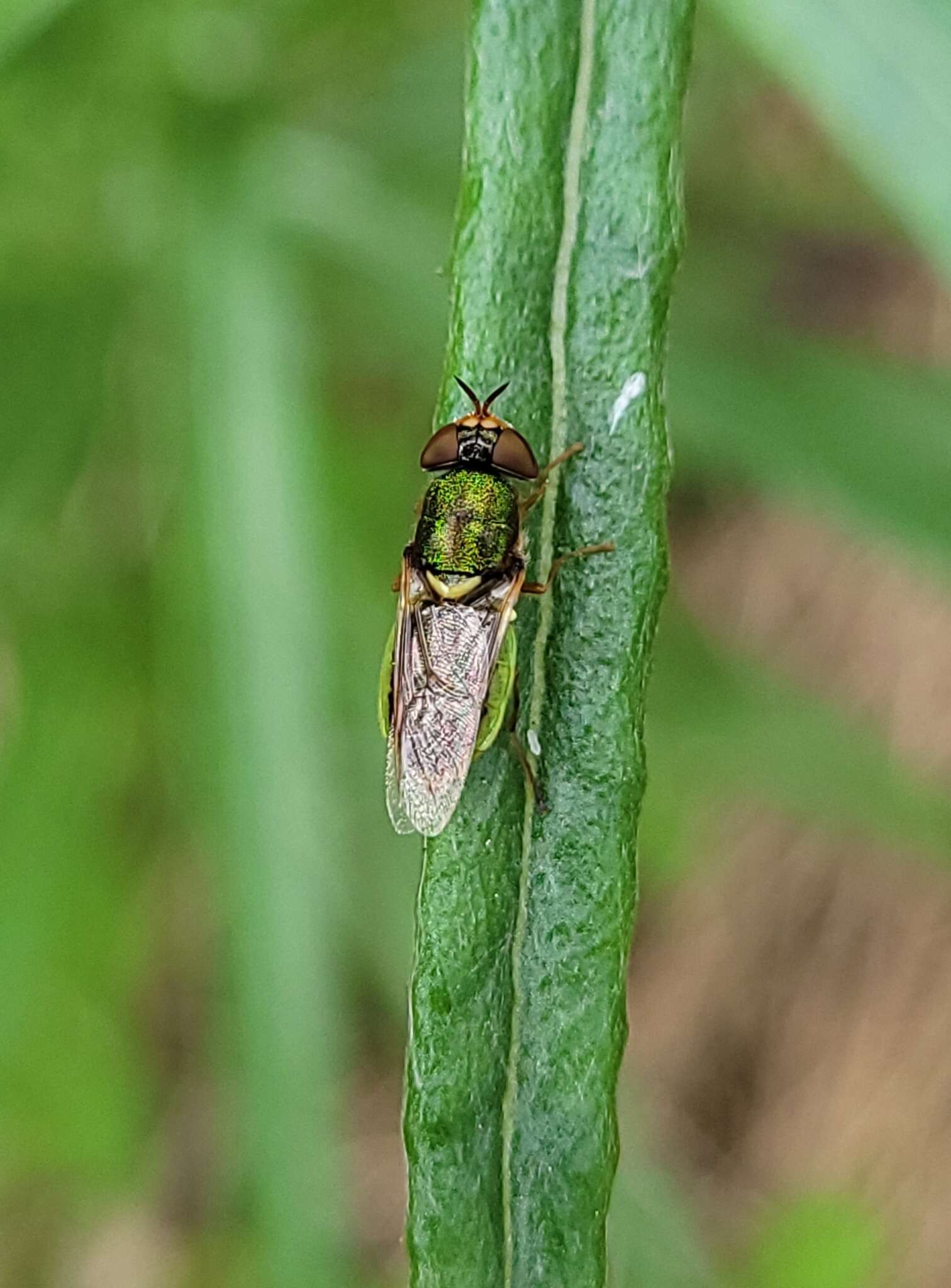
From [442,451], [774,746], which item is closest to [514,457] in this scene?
[442,451]

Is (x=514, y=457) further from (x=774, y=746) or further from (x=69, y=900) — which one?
(x=69, y=900)

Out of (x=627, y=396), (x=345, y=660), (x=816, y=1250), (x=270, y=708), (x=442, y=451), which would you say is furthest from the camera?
(x=816, y=1250)

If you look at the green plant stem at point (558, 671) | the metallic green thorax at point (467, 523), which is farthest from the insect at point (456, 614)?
the green plant stem at point (558, 671)

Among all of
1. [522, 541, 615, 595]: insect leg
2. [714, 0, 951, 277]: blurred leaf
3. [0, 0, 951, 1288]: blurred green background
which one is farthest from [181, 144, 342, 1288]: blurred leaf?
[714, 0, 951, 277]: blurred leaf

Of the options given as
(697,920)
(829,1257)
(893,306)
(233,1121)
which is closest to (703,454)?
(893,306)

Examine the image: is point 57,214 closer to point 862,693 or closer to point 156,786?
point 156,786

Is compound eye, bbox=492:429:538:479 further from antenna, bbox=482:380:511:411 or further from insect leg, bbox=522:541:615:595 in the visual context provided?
insect leg, bbox=522:541:615:595

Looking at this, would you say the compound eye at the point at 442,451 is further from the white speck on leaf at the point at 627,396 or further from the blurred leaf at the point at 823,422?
the blurred leaf at the point at 823,422
